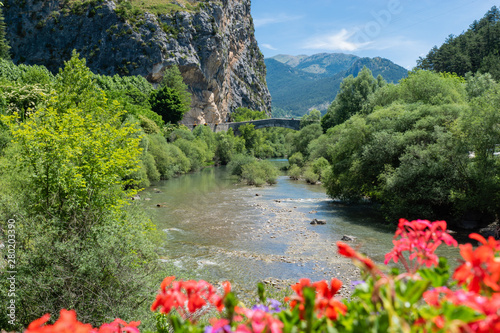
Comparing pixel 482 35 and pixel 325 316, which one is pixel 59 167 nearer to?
A: pixel 325 316

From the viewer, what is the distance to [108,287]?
6.54 metres

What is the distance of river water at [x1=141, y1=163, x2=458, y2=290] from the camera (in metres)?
12.7

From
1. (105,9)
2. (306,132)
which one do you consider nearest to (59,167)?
(306,132)

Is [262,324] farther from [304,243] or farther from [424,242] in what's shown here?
[304,243]

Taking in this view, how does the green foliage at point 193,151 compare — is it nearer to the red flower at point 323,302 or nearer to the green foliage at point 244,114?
the red flower at point 323,302

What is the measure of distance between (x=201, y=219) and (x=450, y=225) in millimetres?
14345

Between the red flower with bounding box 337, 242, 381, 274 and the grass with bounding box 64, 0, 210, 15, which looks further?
the grass with bounding box 64, 0, 210, 15

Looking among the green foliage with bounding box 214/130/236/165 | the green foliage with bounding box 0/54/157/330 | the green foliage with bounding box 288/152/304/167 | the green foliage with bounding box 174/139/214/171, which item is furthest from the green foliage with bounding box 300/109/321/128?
the green foliage with bounding box 0/54/157/330

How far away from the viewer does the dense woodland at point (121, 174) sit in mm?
6371

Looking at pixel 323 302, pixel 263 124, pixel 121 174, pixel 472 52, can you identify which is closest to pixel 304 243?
pixel 121 174

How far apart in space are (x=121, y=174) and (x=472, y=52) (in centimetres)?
6887

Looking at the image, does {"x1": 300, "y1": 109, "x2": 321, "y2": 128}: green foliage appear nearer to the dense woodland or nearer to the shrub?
the dense woodland

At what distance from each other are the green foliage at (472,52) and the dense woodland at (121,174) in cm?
2145

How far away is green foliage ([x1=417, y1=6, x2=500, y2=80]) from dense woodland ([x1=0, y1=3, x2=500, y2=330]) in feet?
70.4
